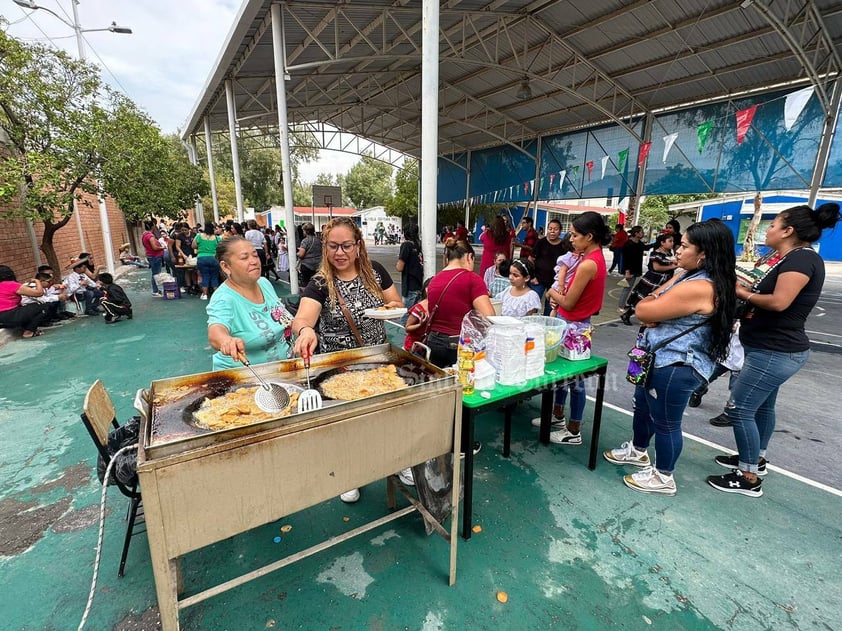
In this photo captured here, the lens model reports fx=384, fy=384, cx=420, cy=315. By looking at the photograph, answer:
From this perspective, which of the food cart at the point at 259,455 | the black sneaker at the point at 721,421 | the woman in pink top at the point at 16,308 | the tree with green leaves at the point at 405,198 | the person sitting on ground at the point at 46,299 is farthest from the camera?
the tree with green leaves at the point at 405,198

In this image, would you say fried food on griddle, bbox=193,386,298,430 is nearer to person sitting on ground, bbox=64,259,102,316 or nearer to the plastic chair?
the plastic chair

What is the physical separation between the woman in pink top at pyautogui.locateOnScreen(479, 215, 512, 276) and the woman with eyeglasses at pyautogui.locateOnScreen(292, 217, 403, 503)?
3.67 metres

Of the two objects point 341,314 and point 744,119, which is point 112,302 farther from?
point 744,119

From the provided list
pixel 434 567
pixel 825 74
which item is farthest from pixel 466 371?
pixel 825 74

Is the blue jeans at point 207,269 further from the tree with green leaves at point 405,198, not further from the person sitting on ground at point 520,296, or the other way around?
the tree with green leaves at point 405,198

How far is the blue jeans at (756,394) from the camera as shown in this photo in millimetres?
2141

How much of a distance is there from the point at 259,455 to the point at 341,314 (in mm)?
1004

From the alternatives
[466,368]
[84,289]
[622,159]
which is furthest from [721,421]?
[622,159]

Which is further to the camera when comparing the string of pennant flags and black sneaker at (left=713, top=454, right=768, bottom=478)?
the string of pennant flags

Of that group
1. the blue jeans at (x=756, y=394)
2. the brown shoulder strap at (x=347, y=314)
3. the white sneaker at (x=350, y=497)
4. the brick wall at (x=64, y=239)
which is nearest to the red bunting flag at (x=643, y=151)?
the blue jeans at (x=756, y=394)

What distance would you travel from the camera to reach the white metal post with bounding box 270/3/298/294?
630 cm

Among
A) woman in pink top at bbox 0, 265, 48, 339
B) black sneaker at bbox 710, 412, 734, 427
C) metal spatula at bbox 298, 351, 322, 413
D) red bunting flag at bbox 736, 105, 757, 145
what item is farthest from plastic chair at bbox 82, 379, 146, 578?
red bunting flag at bbox 736, 105, 757, 145

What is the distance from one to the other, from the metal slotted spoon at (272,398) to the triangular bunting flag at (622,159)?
42.3 feet

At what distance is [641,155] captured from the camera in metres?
10.9
